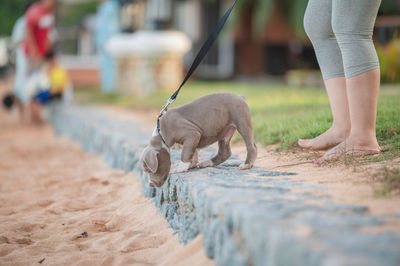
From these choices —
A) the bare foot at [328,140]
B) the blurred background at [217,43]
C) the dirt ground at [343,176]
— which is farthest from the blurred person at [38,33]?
the bare foot at [328,140]

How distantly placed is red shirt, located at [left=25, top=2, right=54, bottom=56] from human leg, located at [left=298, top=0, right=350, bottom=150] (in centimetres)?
604

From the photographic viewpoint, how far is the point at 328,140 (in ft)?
9.41

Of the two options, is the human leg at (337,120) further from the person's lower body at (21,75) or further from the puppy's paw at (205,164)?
the person's lower body at (21,75)

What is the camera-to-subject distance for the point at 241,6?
38.2ft

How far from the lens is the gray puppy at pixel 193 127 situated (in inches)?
95.4

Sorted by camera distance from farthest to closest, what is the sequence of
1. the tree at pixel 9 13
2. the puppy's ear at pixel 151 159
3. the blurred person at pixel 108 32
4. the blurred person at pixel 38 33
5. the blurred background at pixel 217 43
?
1. the tree at pixel 9 13
2. the blurred person at pixel 108 32
3. the blurred background at pixel 217 43
4. the blurred person at pixel 38 33
5. the puppy's ear at pixel 151 159

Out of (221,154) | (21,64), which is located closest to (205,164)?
(221,154)

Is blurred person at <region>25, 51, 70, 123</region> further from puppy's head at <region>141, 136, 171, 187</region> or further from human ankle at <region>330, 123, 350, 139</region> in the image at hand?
→ human ankle at <region>330, 123, 350, 139</region>

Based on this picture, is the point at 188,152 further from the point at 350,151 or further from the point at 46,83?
the point at 46,83

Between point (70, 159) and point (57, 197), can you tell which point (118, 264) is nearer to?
point (57, 197)

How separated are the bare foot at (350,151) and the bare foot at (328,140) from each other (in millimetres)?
253

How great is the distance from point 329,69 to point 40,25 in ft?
20.6

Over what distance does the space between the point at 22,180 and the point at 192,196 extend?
2.44m

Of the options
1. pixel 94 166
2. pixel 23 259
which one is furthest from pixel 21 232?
pixel 94 166
